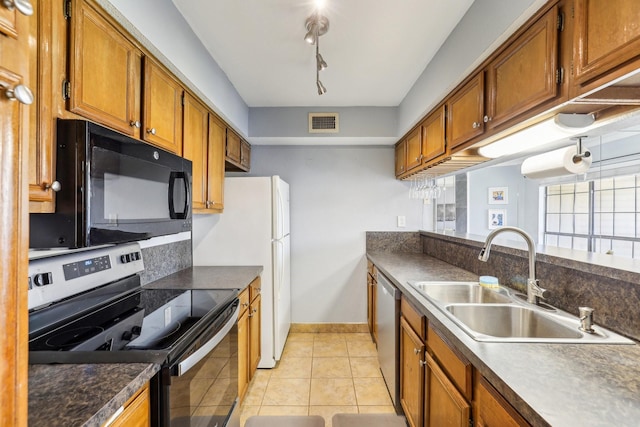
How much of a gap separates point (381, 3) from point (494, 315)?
1716 millimetres

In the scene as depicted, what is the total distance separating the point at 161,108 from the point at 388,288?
184 centimetres

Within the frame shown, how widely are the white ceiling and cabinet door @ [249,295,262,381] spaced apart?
5.95 feet

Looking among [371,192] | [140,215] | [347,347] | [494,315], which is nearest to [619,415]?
[494,315]

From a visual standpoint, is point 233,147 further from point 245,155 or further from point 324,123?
point 324,123

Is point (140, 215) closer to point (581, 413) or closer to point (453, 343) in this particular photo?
point (453, 343)

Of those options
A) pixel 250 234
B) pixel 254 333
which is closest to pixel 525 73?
pixel 250 234

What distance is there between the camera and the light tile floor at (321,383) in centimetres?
212

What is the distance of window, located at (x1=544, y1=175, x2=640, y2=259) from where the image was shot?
10.2 feet

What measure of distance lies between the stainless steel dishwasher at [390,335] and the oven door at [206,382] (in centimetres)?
103

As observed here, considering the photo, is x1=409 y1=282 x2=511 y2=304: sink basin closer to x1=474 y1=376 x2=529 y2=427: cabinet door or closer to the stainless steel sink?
the stainless steel sink

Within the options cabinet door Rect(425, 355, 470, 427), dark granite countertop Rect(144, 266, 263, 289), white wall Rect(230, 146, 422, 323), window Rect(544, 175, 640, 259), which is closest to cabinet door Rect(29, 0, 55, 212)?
dark granite countertop Rect(144, 266, 263, 289)

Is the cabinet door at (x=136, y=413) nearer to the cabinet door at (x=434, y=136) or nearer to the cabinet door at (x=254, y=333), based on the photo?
the cabinet door at (x=254, y=333)

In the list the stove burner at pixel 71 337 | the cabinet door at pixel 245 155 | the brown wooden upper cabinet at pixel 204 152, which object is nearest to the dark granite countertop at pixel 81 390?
the stove burner at pixel 71 337

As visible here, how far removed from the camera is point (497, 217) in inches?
192
